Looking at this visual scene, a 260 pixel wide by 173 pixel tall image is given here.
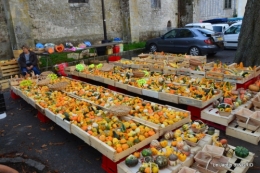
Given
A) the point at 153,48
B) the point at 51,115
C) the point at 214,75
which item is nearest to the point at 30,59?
the point at 51,115

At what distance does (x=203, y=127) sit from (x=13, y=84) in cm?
539

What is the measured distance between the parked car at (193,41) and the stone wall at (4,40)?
7406mm

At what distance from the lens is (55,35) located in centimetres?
1226

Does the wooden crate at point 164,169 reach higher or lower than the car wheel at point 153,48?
lower

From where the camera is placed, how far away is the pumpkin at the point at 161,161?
287 cm

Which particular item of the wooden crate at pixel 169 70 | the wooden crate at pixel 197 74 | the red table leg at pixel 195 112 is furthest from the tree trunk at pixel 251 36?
the red table leg at pixel 195 112

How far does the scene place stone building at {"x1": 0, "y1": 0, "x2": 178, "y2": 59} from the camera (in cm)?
1041

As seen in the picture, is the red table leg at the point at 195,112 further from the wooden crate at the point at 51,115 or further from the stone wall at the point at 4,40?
the stone wall at the point at 4,40

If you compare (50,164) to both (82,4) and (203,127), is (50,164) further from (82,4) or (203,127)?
(82,4)

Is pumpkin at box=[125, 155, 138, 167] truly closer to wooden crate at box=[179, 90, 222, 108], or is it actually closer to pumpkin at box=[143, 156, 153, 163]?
pumpkin at box=[143, 156, 153, 163]

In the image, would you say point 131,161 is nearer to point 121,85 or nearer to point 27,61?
point 121,85

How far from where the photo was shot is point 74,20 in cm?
1302

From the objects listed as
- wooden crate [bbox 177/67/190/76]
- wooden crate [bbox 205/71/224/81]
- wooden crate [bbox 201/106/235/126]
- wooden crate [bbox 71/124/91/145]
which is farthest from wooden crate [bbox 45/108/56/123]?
wooden crate [bbox 205/71/224/81]

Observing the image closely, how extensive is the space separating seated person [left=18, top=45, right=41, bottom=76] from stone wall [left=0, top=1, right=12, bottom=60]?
3129mm
